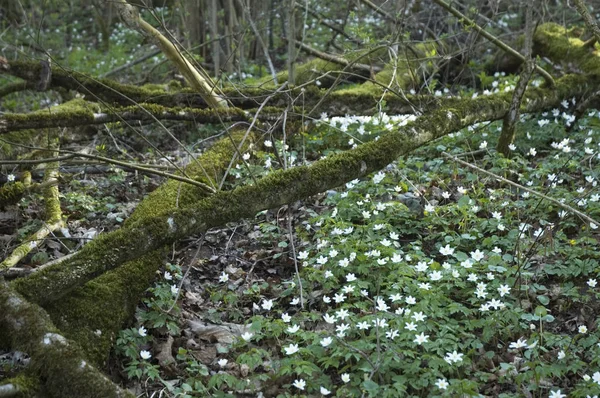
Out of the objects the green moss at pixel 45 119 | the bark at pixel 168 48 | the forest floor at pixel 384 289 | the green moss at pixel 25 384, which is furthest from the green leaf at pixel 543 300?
the green moss at pixel 45 119

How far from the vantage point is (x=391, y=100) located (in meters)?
7.54

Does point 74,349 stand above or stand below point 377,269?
above

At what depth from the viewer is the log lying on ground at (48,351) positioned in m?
3.20

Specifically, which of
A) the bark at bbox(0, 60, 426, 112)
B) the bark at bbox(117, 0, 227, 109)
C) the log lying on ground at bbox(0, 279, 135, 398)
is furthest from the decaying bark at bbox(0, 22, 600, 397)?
the bark at bbox(0, 60, 426, 112)

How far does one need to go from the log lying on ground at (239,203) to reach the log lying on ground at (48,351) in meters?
0.15

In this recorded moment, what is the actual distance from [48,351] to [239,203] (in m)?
1.55

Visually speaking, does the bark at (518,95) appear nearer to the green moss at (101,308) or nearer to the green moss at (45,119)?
the green moss at (101,308)

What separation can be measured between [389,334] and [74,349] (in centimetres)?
182

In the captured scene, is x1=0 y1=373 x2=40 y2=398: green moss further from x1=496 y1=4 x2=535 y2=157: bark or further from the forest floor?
x1=496 y1=4 x2=535 y2=157: bark

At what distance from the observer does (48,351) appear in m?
3.29

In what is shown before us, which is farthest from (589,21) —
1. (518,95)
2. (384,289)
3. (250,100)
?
(250,100)

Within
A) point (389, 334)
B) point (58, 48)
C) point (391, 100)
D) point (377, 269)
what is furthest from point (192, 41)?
point (389, 334)

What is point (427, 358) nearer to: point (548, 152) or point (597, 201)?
point (597, 201)

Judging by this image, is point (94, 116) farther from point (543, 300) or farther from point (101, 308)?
point (543, 300)
